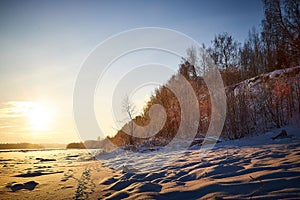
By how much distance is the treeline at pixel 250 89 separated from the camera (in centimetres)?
1031

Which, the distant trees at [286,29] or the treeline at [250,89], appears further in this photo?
the distant trees at [286,29]

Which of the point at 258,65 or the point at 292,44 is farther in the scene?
the point at 258,65

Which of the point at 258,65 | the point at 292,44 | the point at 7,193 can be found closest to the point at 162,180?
the point at 7,193

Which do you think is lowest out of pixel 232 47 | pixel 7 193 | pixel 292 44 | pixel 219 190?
pixel 7 193

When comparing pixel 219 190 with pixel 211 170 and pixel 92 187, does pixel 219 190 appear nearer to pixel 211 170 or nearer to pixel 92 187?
pixel 211 170

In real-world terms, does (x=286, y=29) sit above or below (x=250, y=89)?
above

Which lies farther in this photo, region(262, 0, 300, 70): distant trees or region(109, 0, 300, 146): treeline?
region(262, 0, 300, 70): distant trees

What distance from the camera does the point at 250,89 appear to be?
1389 centimetres

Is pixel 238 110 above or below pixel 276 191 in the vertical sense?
above

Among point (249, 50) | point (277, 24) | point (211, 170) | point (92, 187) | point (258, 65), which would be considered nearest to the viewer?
point (211, 170)

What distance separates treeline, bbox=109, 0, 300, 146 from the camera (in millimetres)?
10312

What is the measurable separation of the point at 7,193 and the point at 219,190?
14.9 feet

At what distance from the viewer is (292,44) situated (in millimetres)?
17531

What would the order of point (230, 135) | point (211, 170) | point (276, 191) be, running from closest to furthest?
point (276, 191), point (211, 170), point (230, 135)
